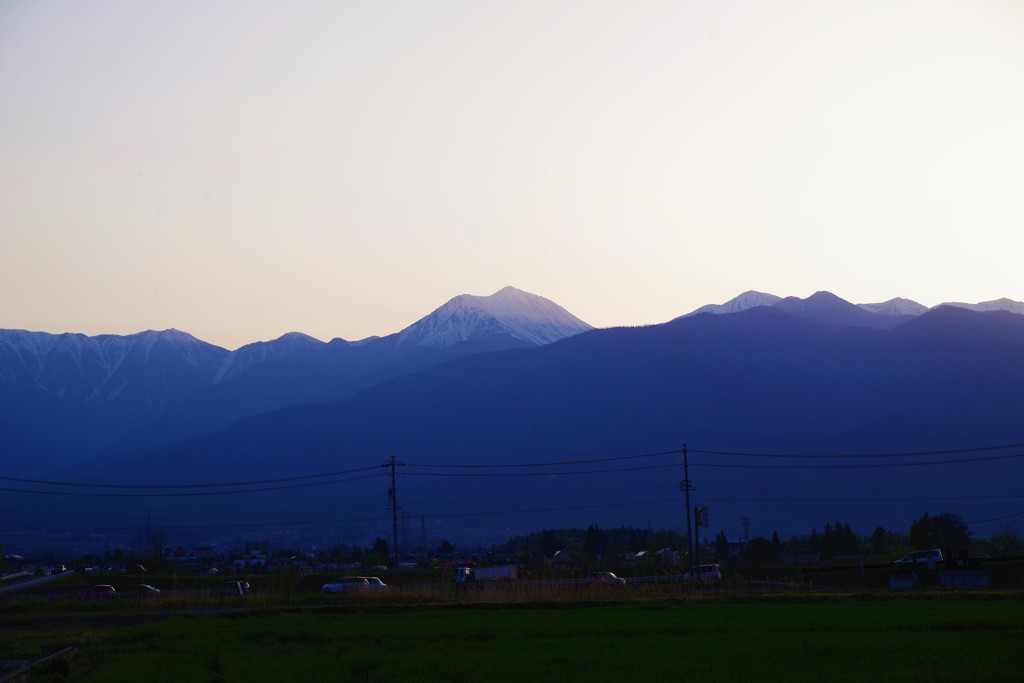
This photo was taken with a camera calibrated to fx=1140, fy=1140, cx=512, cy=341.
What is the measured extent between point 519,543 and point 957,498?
74090mm

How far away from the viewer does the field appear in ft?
73.4

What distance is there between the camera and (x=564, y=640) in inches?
1104

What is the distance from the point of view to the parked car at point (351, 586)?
51.3 meters

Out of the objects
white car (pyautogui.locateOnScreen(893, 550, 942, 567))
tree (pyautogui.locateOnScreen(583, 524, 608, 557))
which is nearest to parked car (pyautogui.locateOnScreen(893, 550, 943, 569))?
white car (pyautogui.locateOnScreen(893, 550, 942, 567))

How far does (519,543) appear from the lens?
145000 mm

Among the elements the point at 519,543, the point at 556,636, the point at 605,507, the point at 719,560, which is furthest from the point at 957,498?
the point at 556,636

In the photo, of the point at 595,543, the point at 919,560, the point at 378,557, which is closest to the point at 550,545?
the point at 595,543

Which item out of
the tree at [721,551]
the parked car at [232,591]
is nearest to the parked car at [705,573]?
the parked car at [232,591]

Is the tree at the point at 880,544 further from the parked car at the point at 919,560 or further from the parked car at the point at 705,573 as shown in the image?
the parked car at the point at 705,573

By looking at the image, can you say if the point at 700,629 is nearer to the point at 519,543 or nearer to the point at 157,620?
the point at 157,620

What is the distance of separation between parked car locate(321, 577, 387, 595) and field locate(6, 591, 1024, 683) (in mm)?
8102

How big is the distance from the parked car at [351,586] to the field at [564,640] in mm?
8102

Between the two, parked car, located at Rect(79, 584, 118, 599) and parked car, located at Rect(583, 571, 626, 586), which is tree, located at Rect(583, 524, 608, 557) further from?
parked car, located at Rect(79, 584, 118, 599)

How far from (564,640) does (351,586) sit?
90.4ft
